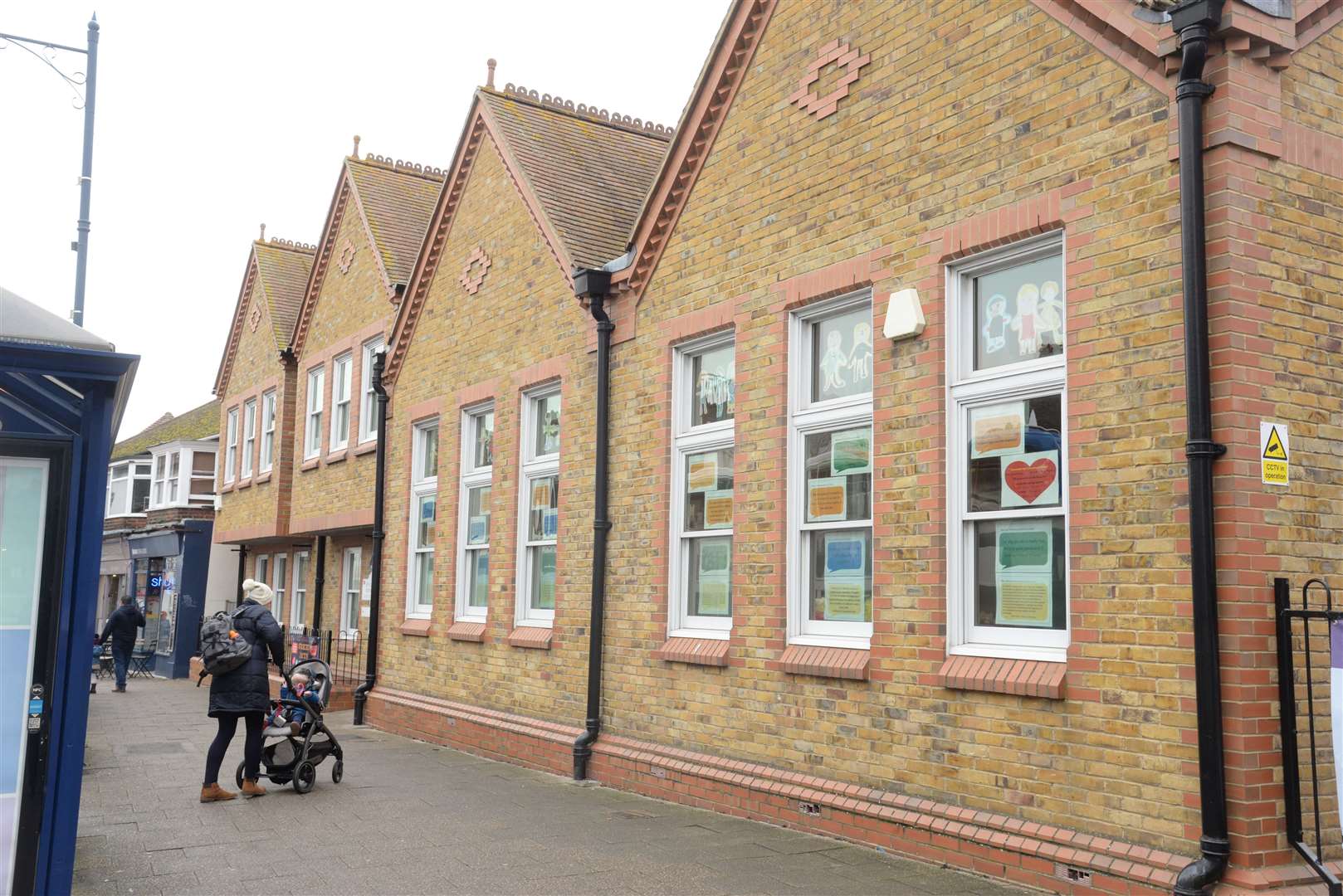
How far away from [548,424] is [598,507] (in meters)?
2.04

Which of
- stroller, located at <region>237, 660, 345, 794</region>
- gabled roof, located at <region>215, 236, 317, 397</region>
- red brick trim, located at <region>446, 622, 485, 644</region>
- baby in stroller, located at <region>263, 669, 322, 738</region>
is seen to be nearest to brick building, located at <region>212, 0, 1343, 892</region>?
red brick trim, located at <region>446, 622, 485, 644</region>

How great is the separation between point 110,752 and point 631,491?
23.6 feet

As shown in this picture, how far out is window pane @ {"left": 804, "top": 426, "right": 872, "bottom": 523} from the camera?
925 centimetres

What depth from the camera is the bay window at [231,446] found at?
2781cm

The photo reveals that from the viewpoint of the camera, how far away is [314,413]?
2272 centimetres

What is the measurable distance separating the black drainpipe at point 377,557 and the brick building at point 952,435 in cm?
414

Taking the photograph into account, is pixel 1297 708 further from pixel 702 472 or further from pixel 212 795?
pixel 212 795

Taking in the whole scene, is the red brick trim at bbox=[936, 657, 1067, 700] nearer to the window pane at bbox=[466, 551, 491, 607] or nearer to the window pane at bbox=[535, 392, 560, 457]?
the window pane at bbox=[535, 392, 560, 457]

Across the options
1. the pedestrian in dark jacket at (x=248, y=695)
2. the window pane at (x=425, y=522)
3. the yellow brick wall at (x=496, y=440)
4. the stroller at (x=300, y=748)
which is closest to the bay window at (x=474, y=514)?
the yellow brick wall at (x=496, y=440)

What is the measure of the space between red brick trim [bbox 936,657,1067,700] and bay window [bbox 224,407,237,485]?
2250cm

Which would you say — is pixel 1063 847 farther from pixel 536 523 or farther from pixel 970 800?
pixel 536 523

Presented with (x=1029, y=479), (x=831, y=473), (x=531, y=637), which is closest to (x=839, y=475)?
(x=831, y=473)

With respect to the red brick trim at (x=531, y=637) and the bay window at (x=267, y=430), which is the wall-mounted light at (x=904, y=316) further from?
the bay window at (x=267, y=430)

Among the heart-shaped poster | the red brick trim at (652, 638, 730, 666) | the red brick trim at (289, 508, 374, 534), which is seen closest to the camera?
the heart-shaped poster
